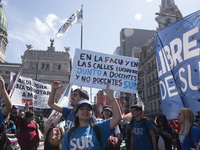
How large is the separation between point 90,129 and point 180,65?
253cm

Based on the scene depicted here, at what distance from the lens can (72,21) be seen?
907cm

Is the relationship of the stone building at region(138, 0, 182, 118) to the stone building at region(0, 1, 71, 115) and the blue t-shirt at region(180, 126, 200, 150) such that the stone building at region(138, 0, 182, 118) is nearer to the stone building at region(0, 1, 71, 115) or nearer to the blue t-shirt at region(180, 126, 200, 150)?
the stone building at region(0, 1, 71, 115)

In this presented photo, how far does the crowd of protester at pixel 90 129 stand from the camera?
2424mm

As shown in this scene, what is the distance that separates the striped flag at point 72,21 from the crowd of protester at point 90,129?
13.6 ft

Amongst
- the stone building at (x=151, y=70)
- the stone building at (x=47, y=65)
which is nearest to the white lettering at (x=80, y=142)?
the stone building at (x=151, y=70)

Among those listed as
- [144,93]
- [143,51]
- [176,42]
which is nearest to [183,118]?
[176,42]

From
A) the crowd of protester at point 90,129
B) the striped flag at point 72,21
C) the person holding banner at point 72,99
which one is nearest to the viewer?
the crowd of protester at point 90,129

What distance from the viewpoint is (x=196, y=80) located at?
3465 mm

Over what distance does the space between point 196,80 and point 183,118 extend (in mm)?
817

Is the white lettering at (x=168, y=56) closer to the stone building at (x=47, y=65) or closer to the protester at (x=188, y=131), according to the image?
the protester at (x=188, y=131)

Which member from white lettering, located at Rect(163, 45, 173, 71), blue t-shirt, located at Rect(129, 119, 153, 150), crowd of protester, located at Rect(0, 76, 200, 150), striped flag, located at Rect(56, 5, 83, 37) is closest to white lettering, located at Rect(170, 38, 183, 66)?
white lettering, located at Rect(163, 45, 173, 71)

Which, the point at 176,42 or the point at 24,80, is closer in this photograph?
the point at 176,42

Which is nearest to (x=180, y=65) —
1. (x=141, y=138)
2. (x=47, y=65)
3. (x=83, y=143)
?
(x=141, y=138)

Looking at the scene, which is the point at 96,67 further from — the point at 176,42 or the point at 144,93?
the point at 144,93
